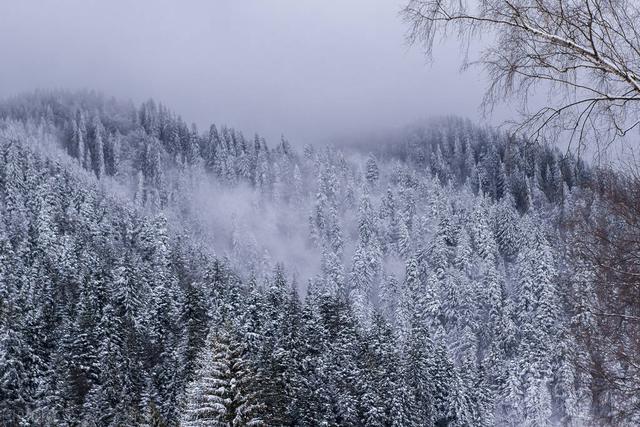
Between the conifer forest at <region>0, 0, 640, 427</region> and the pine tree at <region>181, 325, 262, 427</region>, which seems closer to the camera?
the conifer forest at <region>0, 0, 640, 427</region>

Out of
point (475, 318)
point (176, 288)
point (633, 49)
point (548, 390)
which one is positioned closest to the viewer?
point (633, 49)

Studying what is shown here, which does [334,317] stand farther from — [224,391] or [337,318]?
[224,391]

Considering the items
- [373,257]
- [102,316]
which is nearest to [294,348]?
[102,316]

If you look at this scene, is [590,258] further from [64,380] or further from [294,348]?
[64,380]

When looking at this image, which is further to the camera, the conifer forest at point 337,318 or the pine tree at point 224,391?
the pine tree at point 224,391

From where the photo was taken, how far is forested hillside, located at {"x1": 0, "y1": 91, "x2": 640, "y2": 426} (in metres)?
7.90

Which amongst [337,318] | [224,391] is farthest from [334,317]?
[224,391]

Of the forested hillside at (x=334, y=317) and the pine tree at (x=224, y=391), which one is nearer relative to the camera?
the forested hillside at (x=334, y=317)

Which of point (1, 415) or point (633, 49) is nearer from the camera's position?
point (633, 49)

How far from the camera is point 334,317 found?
2157 inches

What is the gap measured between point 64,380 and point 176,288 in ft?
77.3

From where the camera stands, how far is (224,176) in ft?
628

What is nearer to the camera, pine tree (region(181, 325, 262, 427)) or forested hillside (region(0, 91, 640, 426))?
→ forested hillside (region(0, 91, 640, 426))

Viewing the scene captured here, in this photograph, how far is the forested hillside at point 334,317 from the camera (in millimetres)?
7898
